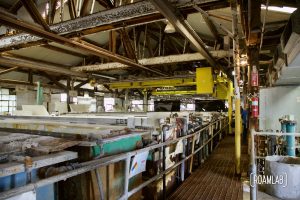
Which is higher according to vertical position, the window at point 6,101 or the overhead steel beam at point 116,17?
the overhead steel beam at point 116,17

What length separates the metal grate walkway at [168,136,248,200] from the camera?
3.99 metres

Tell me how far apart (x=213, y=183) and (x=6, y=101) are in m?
11.8

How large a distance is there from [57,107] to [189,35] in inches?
261

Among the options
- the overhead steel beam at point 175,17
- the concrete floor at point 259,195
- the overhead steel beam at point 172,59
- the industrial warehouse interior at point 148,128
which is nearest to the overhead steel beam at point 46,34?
the industrial warehouse interior at point 148,128

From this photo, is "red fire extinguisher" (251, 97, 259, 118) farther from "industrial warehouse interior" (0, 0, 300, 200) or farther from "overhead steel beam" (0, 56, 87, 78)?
"overhead steel beam" (0, 56, 87, 78)

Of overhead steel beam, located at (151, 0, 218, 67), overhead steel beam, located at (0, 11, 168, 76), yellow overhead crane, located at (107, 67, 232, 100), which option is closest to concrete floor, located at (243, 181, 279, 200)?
overhead steel beam, located at (151, 0, 218, 67)

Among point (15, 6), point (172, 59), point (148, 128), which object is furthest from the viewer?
point (172, 59)

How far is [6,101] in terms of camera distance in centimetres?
1214

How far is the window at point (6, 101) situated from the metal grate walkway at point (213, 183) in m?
10.8

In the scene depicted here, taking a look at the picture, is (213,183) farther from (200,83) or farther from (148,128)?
(200,83)

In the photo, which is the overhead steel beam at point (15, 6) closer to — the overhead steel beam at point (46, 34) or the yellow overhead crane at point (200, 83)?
the overhead steel beam at point (46, 34)

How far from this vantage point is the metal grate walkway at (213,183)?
399 cm

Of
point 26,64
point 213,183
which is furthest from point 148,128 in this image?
point 26,64

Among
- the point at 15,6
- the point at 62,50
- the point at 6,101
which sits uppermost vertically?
the point at 62,50
